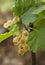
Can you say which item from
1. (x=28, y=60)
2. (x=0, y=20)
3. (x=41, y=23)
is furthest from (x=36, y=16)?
(x=0, y=20)

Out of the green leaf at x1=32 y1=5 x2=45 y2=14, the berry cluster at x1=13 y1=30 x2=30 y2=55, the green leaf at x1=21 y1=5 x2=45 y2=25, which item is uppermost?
the green leaf at x1=32 y1=5 x2=45 y2=14

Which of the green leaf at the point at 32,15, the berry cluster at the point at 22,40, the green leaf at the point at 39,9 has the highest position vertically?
the green leaf at the point at 39,9

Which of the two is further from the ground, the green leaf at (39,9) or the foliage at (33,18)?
the green leaf at (39,9)

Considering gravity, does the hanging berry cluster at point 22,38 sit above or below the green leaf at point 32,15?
below

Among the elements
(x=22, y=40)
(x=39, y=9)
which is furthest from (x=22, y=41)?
(x=39, y=9)

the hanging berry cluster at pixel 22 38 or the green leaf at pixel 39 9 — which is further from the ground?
the green leaf at pixel 39 9

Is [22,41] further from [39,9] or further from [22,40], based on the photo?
[39,9]

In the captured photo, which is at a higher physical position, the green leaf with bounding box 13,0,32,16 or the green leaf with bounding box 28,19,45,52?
the green leaf with bounding box 13,0,32,16

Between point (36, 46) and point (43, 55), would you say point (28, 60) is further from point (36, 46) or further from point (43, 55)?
point (36, 46)
